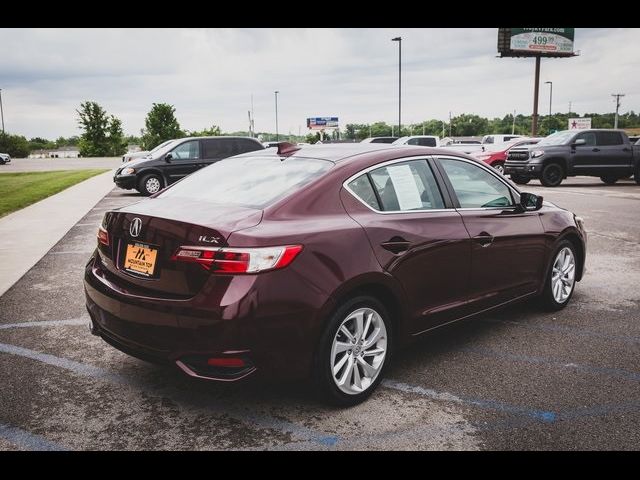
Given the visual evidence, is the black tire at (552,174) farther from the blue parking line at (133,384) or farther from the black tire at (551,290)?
the blue parking line at (133,384)

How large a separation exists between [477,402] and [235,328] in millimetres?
1609

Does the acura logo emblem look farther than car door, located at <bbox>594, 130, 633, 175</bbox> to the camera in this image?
No

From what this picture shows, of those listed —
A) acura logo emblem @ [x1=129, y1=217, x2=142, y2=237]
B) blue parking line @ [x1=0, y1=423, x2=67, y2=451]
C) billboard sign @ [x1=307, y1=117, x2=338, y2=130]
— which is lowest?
blue parking line @ [x1=0, y1=423, x2=67, y2=451]

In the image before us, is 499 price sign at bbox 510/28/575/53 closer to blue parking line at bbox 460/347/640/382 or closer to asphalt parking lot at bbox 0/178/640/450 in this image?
asphalt parking lot at bbox 0/178/640/450

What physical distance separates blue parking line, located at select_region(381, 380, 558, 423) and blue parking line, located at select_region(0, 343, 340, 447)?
0.81 meters

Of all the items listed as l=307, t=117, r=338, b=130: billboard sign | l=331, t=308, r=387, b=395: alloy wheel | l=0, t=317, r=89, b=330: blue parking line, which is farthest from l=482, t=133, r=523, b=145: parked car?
l=307, t=117, r=338, b=130: billboard sign

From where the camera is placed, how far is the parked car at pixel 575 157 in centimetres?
1869

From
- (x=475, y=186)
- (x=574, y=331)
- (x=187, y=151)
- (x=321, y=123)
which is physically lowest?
(x=574, y=331)

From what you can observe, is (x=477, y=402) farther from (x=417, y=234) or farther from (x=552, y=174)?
(x=552, y=174)

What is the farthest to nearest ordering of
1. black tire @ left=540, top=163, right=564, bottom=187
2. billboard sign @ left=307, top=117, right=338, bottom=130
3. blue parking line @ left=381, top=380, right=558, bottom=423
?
billboard sign @ left=307, top=117, right=338, bottom=130, black tire @ left=540, top=163, right=564, bottom=187, blue parking line @ left=381, top=380, right=558, bottom=423

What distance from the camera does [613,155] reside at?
762 inches

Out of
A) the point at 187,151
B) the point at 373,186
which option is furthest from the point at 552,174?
the point at 373,186

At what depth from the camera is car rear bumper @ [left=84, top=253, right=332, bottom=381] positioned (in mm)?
2867
